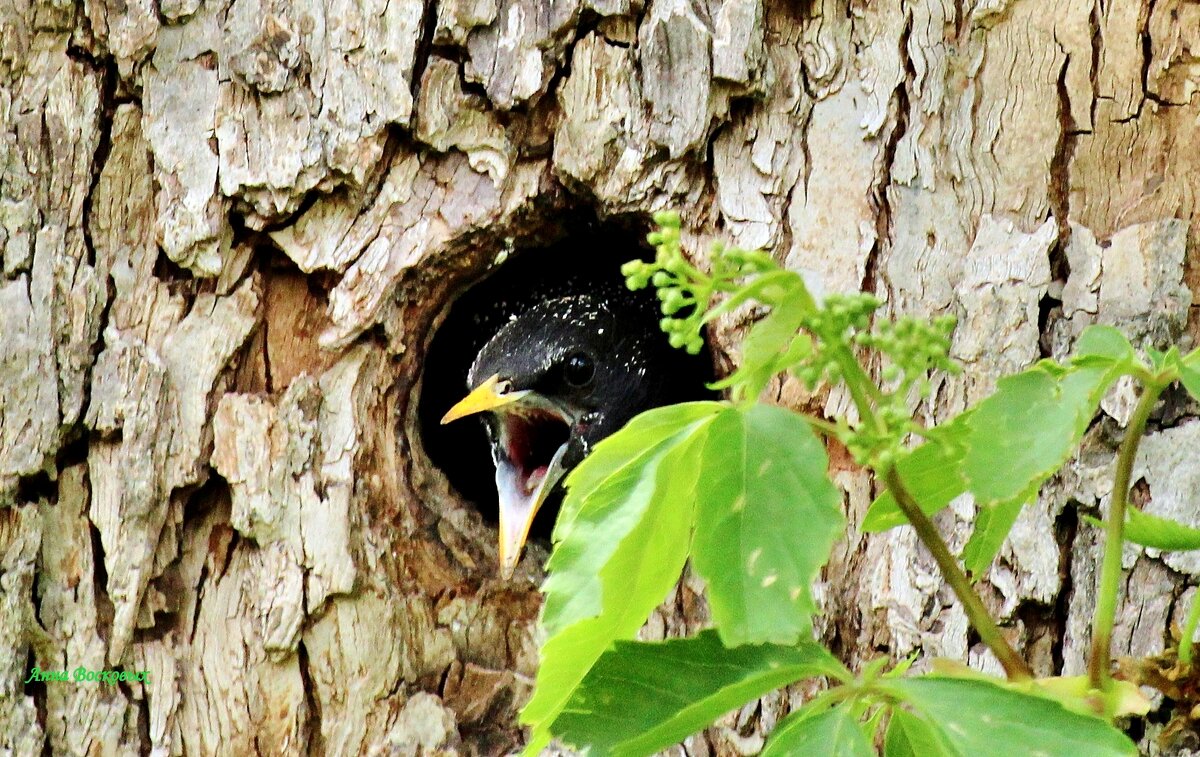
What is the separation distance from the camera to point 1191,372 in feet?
4.39

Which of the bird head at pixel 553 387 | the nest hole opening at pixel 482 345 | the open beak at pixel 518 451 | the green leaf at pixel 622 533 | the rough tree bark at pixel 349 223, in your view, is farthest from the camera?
the nest hole opening at pixel 482 345

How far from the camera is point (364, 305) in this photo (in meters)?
2.71

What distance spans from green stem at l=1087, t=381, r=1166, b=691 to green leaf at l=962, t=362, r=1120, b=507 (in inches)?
4.4

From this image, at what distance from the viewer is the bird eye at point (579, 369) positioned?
3.51m

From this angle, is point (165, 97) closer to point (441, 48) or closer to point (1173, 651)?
point (441, 48)

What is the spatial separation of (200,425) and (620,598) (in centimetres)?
162

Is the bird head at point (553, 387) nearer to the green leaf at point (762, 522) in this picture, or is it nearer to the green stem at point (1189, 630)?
the green stem at point (1189, 630)

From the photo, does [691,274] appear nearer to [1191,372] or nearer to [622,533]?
[622,533]

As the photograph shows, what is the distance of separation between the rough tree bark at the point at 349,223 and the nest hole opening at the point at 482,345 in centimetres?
91

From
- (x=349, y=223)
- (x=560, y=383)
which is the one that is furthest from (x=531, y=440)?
(x=349, y=223)

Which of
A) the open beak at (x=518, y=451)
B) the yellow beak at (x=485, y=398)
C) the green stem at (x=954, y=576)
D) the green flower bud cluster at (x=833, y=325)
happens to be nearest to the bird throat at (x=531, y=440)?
the open beak at (x=518, y=451)

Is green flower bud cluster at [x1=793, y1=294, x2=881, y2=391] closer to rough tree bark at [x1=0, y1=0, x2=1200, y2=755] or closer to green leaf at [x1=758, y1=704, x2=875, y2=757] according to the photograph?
green leaf at [x1=758, y1=704, x2=875, y2=757]

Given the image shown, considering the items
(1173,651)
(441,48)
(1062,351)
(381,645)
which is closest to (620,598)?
(1173,651)

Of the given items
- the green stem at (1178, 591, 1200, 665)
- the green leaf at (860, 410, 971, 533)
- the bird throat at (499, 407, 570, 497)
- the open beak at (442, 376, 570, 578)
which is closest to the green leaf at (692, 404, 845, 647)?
the green leaf at (860, 410, 971, 533)
